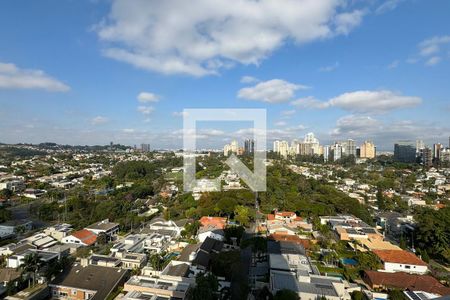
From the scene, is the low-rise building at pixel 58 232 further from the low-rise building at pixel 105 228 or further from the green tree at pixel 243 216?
the green tree at pixel 243 216

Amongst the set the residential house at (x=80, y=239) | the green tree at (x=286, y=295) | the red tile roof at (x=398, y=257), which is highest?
the green tree at (x=286, y=295)

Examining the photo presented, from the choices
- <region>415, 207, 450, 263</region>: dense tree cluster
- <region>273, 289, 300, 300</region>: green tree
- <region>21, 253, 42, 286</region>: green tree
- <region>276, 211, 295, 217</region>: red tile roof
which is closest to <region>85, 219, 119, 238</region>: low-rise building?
<region>21, 253, 42, 286</region>: green tree

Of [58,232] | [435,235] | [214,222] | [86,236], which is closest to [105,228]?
[86,236]

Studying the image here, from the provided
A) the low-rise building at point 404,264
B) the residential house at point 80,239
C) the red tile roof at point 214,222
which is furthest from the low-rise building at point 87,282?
the low-rise building at point 404,264

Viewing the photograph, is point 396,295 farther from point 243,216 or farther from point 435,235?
point 243,216

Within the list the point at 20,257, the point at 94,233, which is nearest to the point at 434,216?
the point at 94,233

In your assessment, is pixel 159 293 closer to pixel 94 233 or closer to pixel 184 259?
pixel 184 259
